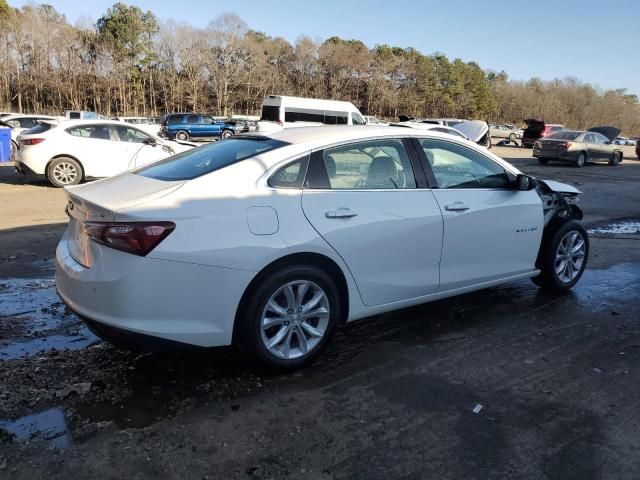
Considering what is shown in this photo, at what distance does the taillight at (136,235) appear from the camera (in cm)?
296

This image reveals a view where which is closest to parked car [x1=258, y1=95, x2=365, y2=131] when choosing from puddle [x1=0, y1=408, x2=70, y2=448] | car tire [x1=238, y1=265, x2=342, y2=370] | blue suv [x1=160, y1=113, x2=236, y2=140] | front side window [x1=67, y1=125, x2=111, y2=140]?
blue suv [x1=160, y1=113, x2=236, y2=140]

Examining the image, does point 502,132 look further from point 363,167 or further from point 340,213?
point 340,213

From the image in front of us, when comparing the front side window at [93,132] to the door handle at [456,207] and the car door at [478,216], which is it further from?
the door handle at [456,207]

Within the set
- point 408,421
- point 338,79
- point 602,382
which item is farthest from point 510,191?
point 338,79

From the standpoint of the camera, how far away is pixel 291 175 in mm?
3547

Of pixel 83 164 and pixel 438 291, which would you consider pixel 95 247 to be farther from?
pixel 83 164

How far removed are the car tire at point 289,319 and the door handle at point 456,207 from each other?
113 cm

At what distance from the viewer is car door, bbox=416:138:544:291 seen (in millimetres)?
4180

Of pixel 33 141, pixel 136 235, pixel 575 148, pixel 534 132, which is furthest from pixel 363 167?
pixel 534 132

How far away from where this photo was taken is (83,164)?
11.9m

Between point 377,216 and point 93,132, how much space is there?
10.1 meters

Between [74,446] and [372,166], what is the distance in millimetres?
2553

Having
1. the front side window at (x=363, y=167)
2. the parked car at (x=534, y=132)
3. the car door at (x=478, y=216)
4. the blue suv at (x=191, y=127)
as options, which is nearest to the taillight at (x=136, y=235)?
the front side window at (x=363, y=167)

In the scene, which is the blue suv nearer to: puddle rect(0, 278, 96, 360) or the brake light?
the brake light
